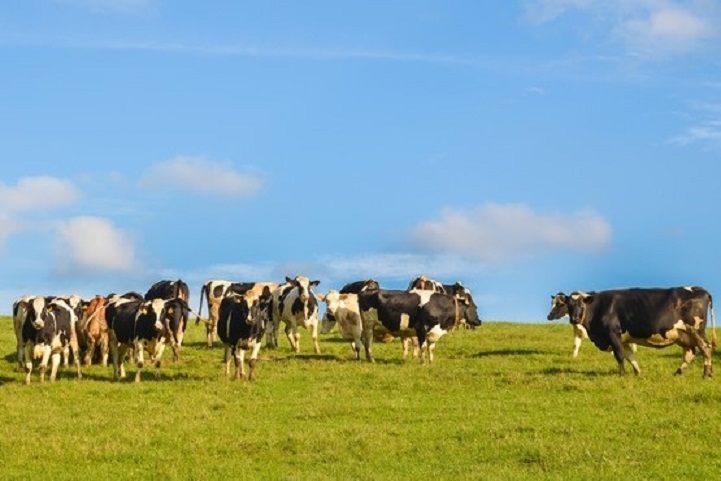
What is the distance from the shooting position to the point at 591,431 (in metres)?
20.9

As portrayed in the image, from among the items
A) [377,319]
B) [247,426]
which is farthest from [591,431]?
[377,319]

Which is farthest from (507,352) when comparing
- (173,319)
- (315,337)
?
(173,319)

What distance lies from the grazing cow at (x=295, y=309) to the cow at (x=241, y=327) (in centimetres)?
575

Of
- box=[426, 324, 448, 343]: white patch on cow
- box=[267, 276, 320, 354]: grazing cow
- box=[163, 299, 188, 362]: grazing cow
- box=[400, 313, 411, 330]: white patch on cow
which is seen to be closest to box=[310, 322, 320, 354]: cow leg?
box=[267, 276, 320, 354]: grazing cow

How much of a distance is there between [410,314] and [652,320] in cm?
762

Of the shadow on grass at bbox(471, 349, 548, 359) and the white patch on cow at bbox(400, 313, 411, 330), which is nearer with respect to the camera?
the white patch on cow at bbox(400, 313, 411, 330)

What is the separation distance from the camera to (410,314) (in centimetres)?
3328

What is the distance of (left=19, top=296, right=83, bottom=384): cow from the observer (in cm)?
2875

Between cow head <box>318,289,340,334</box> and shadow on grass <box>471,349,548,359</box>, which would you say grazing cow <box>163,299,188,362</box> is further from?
shadow on grass <box>471,349,548,359</box>

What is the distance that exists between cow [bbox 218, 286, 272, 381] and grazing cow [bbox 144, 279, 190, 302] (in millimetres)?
10646

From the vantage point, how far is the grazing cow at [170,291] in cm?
3944

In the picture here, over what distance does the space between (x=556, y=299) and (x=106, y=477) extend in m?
19.2

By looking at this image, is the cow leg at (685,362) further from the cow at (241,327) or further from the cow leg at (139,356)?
the cow leg at (139,356)

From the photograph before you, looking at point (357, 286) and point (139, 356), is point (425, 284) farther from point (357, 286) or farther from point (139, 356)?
point (139, 356)
